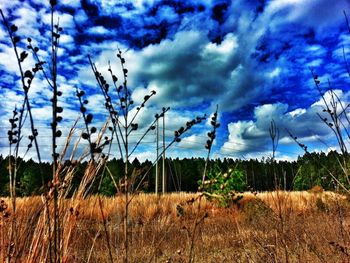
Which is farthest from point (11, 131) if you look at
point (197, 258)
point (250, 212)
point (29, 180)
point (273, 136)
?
point (29, 180)

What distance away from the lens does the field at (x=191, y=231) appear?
2.18 metres

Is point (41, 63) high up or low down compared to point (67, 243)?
up

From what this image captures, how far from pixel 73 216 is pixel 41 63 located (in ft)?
3.37

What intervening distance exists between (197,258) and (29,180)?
41.1 m

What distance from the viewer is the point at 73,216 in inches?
86.1

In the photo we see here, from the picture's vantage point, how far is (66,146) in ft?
6.74

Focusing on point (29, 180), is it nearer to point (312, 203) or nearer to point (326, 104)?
point (312, 203)

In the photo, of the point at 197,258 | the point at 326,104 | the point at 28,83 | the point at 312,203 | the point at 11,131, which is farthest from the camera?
the point at 312,203

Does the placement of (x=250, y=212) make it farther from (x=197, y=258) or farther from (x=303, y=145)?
→ (x=303, y=145)

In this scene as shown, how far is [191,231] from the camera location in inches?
236

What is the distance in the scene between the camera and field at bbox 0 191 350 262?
7.14ft

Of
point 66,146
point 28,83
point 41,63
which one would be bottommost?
point 66,146

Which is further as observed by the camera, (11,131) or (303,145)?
(303,145)

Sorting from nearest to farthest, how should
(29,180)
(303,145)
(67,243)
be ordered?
(67,243), (303,145), (29,180)
